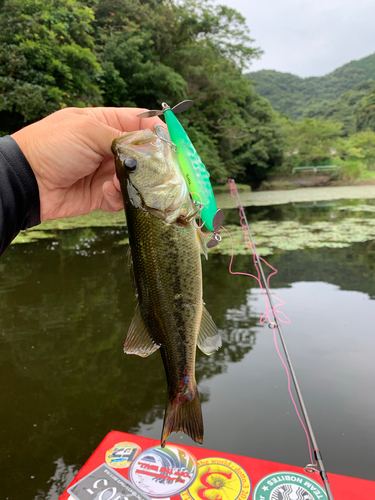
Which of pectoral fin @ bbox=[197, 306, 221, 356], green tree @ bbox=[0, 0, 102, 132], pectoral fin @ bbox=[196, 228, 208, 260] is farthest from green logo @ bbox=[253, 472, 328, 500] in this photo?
green tree @ bbox=[0, 0, 102, 132]

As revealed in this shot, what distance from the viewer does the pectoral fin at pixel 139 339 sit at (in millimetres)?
1318

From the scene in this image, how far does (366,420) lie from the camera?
2736mm

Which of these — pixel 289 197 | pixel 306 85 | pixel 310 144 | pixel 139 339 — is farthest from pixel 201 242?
pixel 306 85

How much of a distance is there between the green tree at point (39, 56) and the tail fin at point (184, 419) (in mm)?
11080

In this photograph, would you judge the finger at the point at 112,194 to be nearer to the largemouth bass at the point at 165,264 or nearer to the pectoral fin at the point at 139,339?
the largemouth bass at the point at 165,264

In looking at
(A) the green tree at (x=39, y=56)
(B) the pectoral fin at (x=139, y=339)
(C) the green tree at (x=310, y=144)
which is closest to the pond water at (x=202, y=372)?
(B) the pectoral fin at (x=139, y=339)

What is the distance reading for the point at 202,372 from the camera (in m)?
3.44

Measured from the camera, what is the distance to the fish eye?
4.22ft

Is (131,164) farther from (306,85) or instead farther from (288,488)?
(306,85)

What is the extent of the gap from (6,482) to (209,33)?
76.2ft

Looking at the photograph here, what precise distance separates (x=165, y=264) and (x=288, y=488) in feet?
4.51

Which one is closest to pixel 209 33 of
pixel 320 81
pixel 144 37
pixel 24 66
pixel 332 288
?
pixel 144 37

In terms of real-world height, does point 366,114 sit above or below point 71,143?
above

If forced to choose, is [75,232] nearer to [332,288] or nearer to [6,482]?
[332,288]
